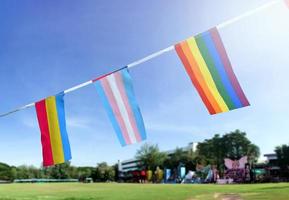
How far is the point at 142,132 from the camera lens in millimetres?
10047

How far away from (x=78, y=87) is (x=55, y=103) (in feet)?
4.12

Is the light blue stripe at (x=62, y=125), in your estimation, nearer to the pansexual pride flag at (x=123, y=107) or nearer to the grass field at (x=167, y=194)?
the pansexual pride flag at (x=123, y=107)

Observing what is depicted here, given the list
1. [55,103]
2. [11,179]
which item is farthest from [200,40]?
[11,179]

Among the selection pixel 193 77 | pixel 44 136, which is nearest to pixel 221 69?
pixel 193 77

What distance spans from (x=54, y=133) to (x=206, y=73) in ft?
14.6

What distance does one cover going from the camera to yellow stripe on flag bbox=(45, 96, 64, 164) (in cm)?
1083

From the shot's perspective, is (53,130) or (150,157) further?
(150,157)

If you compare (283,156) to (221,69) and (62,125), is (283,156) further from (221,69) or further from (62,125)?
(221,69)

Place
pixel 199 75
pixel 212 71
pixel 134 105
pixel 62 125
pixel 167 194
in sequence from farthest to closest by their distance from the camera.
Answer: pixel 167 194, pixel 62 125, pixel 134 105, pixel 199 75, pixel 212 71

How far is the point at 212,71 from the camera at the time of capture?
8766 mm

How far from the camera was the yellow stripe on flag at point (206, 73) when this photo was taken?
8602 mm

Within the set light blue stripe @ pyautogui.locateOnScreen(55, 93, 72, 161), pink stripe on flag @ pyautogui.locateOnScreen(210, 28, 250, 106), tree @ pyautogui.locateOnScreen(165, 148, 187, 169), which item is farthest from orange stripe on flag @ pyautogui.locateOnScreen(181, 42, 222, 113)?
tree @ pyautogui.locateOnScreen(165, 148, 187, 169)

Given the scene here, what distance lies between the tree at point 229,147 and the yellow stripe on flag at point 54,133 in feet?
369

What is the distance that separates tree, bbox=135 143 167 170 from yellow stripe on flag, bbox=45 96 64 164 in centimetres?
11567
